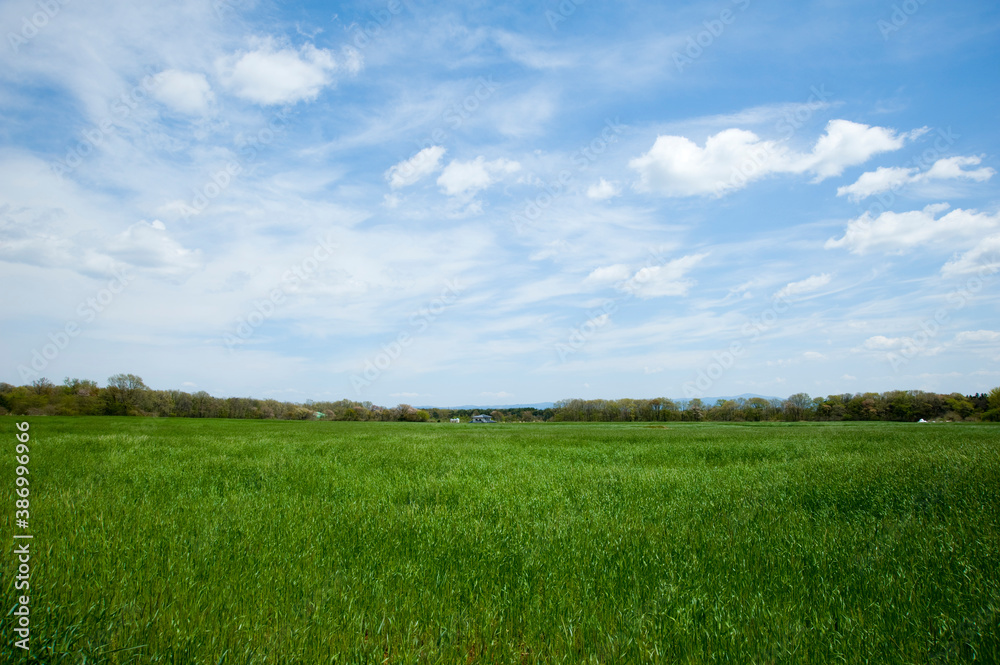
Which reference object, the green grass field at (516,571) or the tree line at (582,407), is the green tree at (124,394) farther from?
the green grass field at (516,571)

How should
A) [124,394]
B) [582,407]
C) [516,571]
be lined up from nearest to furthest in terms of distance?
[516,571]
[124,394]
[582,407]

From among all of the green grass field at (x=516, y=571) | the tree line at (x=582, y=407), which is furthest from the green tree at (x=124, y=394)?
the green grass field at (x=516, y=571)

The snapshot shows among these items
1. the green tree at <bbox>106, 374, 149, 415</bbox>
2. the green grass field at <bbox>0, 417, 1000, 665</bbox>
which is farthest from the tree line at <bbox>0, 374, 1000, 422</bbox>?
the green grass field at <bbox>0, 417, 1000, 665</bbox>

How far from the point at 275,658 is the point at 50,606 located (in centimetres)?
169

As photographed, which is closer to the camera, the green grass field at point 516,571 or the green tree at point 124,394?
the green grass field at point 516,571

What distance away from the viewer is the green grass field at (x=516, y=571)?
11.2 ft

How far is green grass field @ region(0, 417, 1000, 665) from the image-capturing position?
3.43 m

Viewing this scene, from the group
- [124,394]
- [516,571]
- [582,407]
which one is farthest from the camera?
[582,407]

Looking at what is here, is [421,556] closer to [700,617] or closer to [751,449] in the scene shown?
[700,617]

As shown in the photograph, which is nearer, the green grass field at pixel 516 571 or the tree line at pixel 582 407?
the green grass field at pixel 516 571

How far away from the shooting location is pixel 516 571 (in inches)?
194

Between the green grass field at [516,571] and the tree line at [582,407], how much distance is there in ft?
230

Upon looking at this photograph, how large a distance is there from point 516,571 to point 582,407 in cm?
11108

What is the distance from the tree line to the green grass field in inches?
2764
